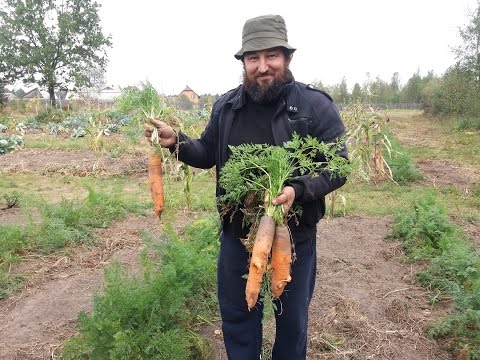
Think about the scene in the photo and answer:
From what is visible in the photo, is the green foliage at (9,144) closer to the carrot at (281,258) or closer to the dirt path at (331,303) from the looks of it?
the dirt path at (331,303)

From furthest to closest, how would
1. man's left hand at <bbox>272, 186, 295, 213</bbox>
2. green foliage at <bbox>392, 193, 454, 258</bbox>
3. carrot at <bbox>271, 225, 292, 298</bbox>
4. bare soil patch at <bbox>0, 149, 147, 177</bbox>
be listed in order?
1. bare soil patch at <bbox>0, 149, 147, 177</bbox>
2. green foliage at <bbox>392, 193, 454, 258</bbox>
3. carrot at <bbox>271, 225, 292, 298</bbox>
4. man's left hand at <bbox>272, 186, 295, 213</bbox>

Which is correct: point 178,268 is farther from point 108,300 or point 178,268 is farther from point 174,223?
point 174,223

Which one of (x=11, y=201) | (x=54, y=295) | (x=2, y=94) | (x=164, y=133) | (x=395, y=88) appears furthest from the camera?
(x=395, y=88)

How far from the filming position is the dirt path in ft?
11.0

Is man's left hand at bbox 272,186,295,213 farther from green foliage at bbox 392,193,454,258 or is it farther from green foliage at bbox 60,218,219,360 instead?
green foliage at bbox 392,193,454,258

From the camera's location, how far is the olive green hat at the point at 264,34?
232 cm

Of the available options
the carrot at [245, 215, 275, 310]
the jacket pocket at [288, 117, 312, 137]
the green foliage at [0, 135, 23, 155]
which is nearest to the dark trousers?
the carrot at [245, 215, 275, 310]

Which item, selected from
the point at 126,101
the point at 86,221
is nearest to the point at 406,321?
the point at 126,101

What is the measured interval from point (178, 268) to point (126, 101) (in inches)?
62.8

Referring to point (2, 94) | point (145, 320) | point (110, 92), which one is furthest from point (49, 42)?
point (145, 320)

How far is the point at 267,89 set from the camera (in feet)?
7.79

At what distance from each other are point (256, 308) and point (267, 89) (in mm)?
1429

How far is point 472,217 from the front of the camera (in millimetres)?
6688

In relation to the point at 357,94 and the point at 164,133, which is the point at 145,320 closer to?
the point at 164,133
